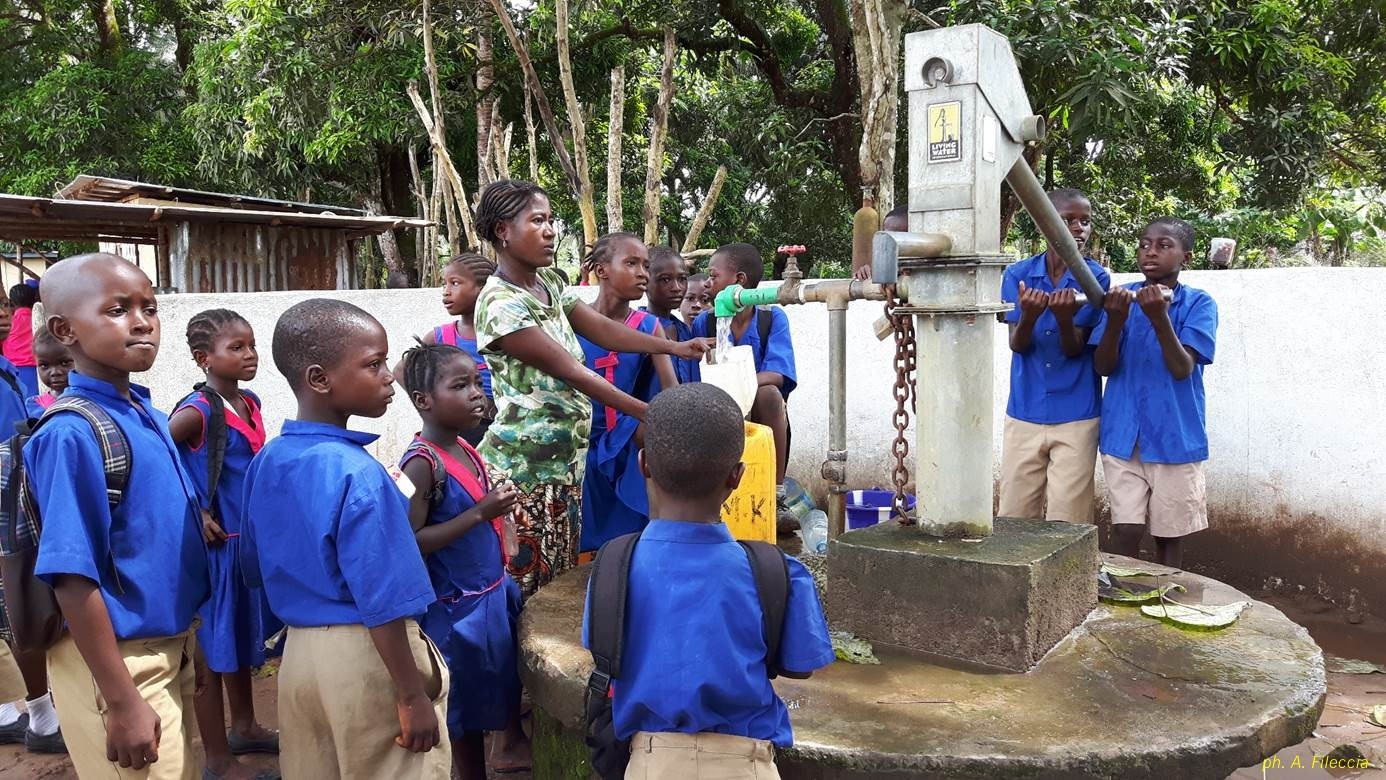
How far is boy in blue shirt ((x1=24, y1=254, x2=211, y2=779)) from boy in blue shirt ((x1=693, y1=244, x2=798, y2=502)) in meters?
2.23

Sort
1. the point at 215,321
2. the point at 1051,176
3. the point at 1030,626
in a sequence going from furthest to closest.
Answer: the point at 1051,176, the point at 215,321, the point at 1030,626

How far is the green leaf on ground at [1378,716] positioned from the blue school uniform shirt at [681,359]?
2364 mm

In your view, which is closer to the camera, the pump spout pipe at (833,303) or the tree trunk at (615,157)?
the pump spout pipe at (833,303)

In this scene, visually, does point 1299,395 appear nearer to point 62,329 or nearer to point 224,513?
point 224,513

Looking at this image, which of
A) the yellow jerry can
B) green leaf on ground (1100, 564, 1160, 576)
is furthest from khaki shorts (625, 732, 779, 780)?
green leaf on ground (1100, 564, 1160, 576)

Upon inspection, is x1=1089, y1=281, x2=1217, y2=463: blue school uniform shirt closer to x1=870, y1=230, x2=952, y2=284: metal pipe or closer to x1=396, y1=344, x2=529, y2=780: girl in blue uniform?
x1=870, y1=230, x2=952, y2=284: metal pipe

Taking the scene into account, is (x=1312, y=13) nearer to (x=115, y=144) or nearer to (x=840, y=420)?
(x=840, y=420)

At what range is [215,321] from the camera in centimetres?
286

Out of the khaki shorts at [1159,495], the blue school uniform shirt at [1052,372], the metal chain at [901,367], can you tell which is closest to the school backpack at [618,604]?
the metal chain at [901,367]

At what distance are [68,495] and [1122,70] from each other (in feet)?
20.8

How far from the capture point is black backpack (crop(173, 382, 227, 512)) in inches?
107

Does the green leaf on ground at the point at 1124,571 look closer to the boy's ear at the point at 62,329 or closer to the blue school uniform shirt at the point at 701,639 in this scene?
the blue school uniform shirt at the point at 701,639

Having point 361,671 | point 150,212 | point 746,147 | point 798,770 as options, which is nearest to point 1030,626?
point 798,770

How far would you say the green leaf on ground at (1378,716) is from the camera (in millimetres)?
3012
